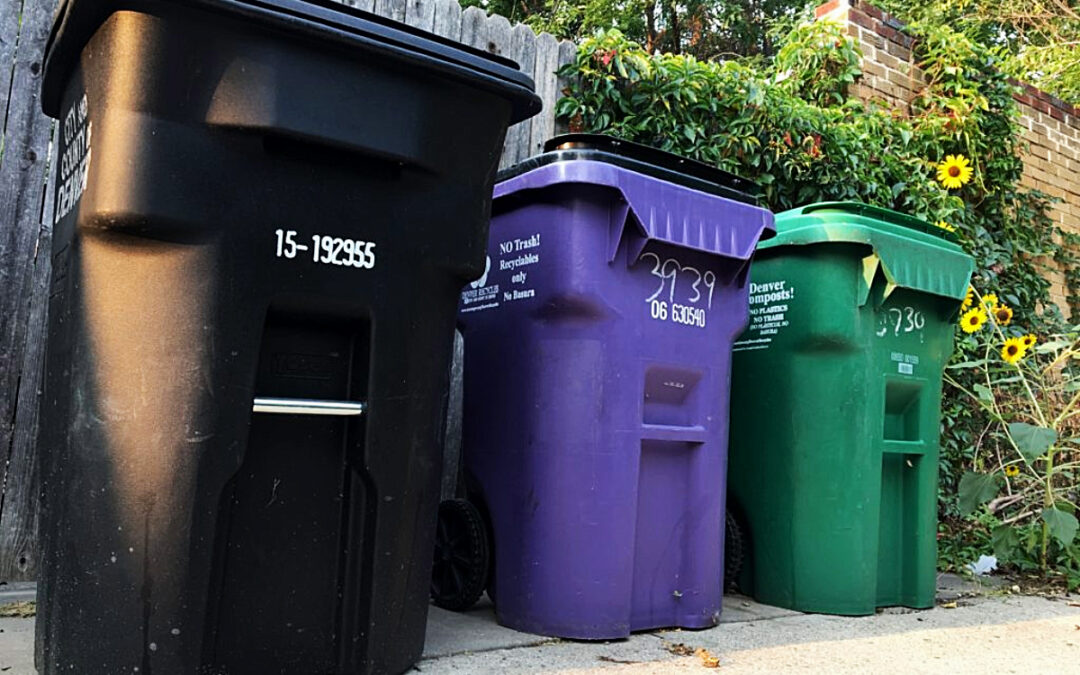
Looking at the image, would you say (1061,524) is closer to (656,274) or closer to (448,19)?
(656,274)

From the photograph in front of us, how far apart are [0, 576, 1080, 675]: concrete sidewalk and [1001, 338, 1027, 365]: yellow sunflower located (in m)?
1.48

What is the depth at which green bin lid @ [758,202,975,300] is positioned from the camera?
10.7ft

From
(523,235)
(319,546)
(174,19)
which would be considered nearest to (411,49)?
(174,19)

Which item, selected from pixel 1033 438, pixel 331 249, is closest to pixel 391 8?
pixel 331 249

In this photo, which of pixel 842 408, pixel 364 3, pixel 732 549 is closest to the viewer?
pixel 842 408

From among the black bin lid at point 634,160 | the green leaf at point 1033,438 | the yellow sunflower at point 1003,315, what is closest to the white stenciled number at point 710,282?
the black bin lid at point 634,160

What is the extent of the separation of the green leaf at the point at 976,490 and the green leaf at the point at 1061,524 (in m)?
0.26

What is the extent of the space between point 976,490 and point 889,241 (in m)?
1.48

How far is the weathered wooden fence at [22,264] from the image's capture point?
292cm

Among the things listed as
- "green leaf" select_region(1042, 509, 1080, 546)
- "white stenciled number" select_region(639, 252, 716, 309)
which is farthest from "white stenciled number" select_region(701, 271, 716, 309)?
"green leaf" select_region(1042, 509, 1080, 546)

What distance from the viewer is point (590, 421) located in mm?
2602

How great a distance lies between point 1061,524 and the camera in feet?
13.3

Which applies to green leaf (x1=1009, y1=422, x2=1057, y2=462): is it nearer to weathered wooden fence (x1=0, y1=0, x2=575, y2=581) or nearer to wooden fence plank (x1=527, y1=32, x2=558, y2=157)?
wooden fence plank (x1=527, y1=32, x2=558, y2=157)

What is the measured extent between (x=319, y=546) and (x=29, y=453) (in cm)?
152
